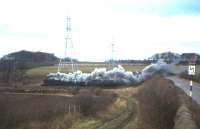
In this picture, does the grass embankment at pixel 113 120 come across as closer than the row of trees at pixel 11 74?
Yes

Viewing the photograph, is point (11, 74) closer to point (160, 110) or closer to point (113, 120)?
point (113, 120)

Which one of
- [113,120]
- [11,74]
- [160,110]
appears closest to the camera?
[160,110]

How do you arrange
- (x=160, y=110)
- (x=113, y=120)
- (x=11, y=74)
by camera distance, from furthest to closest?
(x=11, y=74) < (x=113, y=120) < (x=160, y=110)

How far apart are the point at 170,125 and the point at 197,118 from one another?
2.11 meters

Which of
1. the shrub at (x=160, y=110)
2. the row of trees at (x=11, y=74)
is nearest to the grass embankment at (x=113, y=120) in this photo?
the shrub at (x=160, y=110)

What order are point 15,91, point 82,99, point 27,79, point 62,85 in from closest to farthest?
point 82,99, point 15,91, point 62,85, point 27,79

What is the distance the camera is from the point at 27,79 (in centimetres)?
12006

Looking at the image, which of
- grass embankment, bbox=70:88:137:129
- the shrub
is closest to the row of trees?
grass embankment, bbox=70:88:137:129

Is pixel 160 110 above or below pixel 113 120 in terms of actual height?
above

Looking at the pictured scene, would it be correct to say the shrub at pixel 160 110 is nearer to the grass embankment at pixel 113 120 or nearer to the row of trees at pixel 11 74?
the grass embankment at pixel 113 120

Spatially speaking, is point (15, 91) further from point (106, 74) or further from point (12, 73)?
point (12, 73)

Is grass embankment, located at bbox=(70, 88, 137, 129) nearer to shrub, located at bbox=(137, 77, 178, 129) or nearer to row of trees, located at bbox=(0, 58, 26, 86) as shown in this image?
shrub, located at bbox=(137, 77, 178, 129)

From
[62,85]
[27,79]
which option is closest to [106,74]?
[62,85]

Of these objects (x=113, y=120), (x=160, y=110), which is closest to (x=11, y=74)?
(x=113, y=120)
